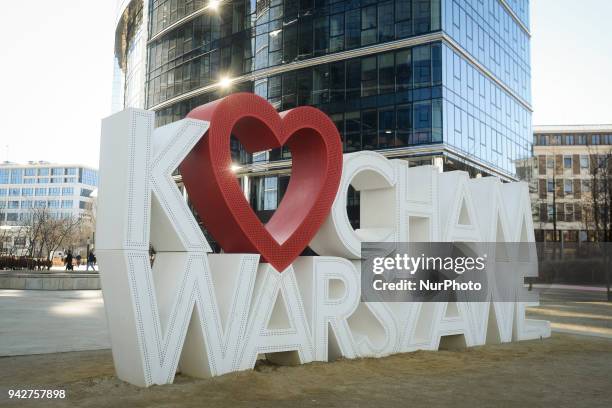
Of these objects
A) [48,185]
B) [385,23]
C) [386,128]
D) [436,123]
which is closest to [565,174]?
[436,123]

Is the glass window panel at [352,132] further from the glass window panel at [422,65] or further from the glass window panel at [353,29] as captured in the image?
the glass window panel at [353,29]

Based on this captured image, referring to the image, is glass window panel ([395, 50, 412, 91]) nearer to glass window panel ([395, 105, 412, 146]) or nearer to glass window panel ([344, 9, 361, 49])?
glass window panel ([395, 105, 412, 146])

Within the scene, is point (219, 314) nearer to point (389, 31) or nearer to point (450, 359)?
point (450, 359)

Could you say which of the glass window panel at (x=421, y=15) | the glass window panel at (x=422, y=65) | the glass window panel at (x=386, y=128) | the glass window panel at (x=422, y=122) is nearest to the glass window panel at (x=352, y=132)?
the glass window panel at (x=386, y=128)

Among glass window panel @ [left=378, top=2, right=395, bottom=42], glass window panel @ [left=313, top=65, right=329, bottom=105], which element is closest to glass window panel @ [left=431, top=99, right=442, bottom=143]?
glass window panel @ [left=378, top=2, right=395, bottom=42]

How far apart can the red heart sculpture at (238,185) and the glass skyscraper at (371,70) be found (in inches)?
828

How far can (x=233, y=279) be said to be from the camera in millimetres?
8984

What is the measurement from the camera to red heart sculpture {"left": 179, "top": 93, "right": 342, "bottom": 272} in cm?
895

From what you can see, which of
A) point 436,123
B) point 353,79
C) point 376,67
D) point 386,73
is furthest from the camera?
point 353,79

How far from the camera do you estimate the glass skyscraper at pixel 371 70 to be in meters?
31.3

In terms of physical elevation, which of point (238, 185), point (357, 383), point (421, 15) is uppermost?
point (421, 15)

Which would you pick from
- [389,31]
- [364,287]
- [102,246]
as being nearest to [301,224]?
[364,287]

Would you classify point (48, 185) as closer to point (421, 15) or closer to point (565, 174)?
point (565, 174)

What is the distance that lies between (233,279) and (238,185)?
4.69 ft
